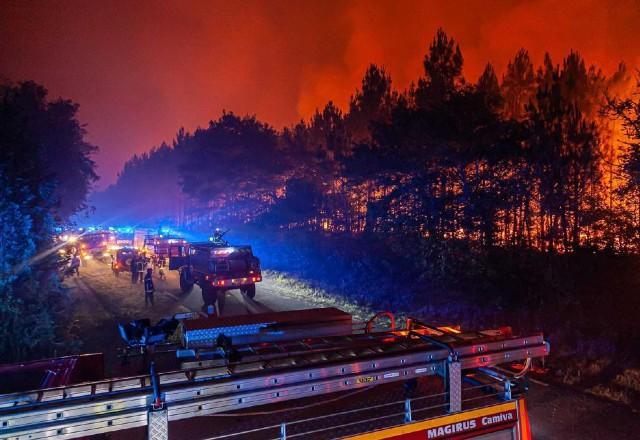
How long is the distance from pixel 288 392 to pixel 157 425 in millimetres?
796

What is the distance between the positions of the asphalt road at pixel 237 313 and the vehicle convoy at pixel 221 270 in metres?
0.56

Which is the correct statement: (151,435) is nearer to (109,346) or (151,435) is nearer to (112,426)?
(112,426)

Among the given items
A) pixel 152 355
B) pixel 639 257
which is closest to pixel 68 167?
pixel 152 355

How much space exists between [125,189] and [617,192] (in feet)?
574

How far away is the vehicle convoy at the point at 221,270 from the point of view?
16266 mm

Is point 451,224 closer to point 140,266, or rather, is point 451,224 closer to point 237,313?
point 237,313

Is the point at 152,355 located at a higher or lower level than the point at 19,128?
lower

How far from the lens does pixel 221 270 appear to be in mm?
16484

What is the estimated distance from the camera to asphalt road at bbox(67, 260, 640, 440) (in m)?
6.18

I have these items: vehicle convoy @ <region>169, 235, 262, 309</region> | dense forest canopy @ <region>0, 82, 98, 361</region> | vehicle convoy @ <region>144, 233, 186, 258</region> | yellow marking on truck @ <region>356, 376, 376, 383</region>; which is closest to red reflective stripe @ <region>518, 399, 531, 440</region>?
yellow marking on truck @ <region>356, 376, 376, 383</region>

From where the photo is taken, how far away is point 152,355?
475 cm

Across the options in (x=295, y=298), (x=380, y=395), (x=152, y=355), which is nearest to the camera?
(x=380, y=395)

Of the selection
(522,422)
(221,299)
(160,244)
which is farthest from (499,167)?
(160,244)

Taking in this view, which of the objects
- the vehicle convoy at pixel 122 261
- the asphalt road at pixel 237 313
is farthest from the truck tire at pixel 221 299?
the vehicle convoy at pixel 122 261
